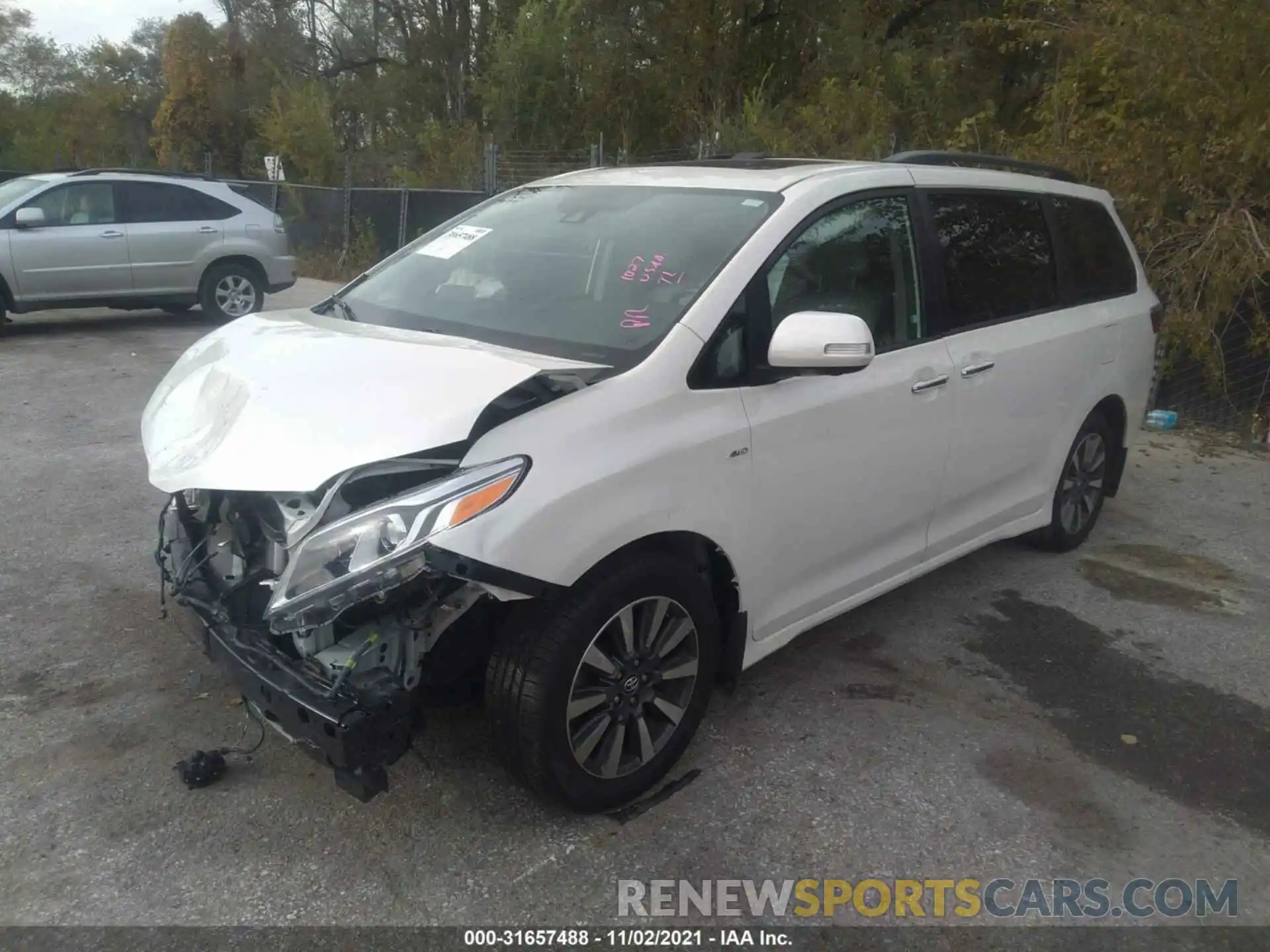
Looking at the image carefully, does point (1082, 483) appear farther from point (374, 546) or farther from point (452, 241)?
point (374, 546)

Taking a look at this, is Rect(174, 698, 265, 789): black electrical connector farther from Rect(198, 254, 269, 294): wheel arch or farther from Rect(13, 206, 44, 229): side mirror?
Rect(198, 254, 269, 294): wheel arch

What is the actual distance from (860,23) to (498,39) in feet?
26.6

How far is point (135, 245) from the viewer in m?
11.0

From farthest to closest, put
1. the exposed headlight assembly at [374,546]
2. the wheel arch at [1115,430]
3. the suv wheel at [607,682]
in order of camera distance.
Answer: the wheel arch at [1115,430]
the suv wheel at [607,682]
the exposed headlight assembly at [374,546]

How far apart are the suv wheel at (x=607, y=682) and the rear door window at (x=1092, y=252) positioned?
2.85 meters

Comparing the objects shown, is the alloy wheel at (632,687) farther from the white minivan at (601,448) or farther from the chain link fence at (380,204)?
the chain link fence at (380,204)

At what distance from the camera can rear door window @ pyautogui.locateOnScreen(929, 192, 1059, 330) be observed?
4211 millimetres

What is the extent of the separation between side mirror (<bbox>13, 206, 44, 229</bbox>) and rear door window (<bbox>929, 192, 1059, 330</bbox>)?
30.8ft

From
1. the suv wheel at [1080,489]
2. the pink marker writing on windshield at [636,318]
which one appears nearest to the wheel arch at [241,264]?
the suv wheel at [1080,489]

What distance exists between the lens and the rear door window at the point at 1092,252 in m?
5.00

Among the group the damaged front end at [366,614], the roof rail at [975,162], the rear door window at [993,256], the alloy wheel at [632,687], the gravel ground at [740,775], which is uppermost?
the roof rail at [975,162]

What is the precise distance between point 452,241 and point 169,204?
8375 mm

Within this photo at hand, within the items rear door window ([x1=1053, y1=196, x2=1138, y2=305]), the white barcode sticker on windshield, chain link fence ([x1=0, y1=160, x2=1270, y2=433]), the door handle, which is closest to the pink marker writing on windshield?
the white barcode sticker on windshield

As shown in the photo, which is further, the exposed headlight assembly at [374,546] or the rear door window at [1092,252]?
the rear door window at [1092,252]
